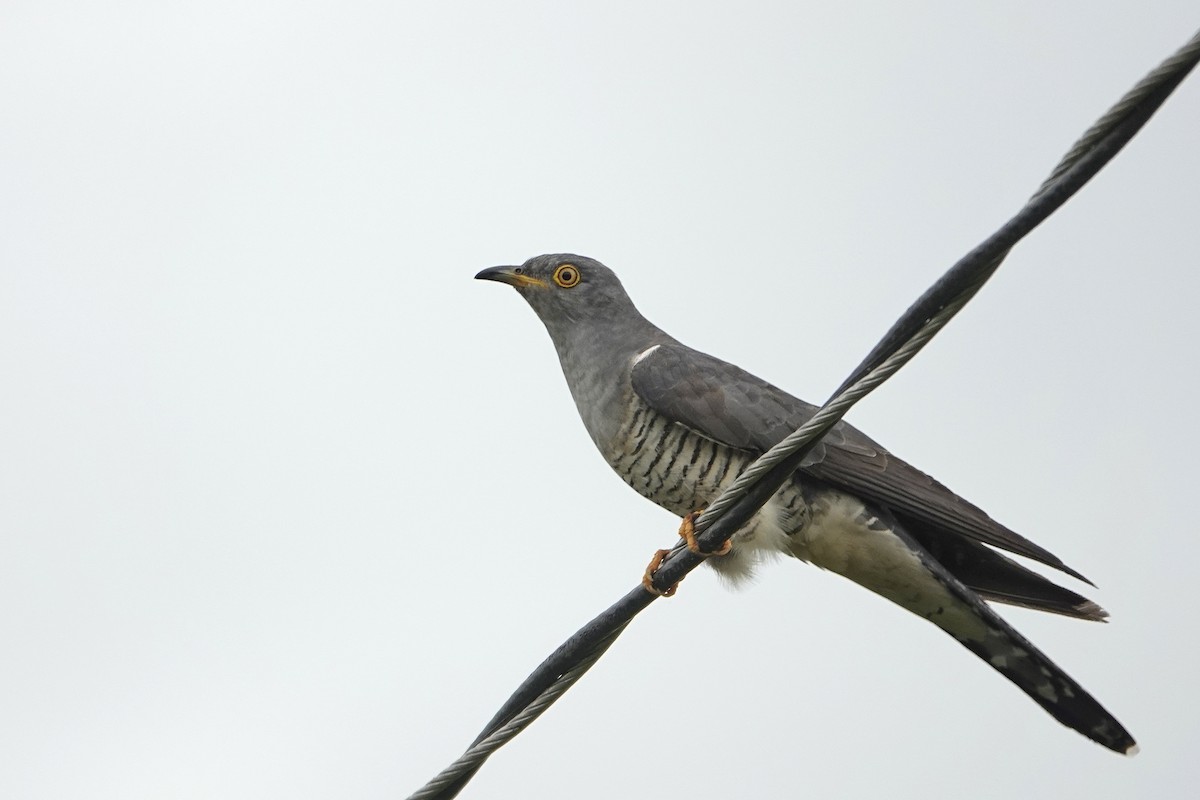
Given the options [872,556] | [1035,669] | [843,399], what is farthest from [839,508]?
[843,399]

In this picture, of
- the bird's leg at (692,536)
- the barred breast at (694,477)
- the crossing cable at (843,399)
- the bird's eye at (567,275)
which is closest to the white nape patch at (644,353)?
the barred breast at (694,477)

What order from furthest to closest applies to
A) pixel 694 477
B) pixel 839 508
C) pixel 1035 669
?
pixel 694 477, pixel 839 508, pixel 1035 669

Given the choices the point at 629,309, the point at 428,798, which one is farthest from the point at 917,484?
the point at 428,798

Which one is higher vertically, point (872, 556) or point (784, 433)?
point (784, 433)

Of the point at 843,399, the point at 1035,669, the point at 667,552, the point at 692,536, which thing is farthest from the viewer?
the point at 1035,669

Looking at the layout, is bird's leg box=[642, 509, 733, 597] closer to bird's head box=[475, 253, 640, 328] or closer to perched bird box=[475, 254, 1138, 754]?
perched bird box=[475, 254, 1138, 754]

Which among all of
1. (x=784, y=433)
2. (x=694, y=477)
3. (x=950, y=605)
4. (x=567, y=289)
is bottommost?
(x=950, y=605)

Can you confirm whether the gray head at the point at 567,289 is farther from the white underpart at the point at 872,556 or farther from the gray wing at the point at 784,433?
the white underpart at the point at 872,556

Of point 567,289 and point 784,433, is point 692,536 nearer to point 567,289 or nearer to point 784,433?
point 784,433

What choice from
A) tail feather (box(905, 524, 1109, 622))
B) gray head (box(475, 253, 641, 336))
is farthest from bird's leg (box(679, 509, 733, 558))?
gray head (box(475, 253, 641, 336))
